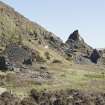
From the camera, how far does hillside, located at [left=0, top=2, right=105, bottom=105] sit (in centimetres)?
4750

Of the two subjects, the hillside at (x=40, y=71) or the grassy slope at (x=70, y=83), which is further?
the grassy slope at (x=70, y=83)

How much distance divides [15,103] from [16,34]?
52815mm

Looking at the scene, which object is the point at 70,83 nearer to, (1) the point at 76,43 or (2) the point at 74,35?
(1) the point at 76,43

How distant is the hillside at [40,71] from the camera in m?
47.5

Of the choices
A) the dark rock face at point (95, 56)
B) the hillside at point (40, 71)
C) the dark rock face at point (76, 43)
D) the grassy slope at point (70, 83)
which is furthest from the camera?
the dark rock face at point (76, 43)

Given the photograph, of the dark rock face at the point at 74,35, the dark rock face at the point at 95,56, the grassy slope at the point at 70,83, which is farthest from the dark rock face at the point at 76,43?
the grassy slope at the point at 70,83

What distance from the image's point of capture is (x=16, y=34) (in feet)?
314

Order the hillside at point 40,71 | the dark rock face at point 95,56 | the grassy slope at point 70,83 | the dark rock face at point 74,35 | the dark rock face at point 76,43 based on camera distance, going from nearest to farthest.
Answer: the hillside at point 40,71 → the grassy slope at point 70,83 → the dark rock face at point 95,56 → the dark rock face at point 76,43 → the dark rock face at point 74,35

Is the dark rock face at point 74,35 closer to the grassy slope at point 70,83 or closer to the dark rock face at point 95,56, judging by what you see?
the dark rock face at point 95,56

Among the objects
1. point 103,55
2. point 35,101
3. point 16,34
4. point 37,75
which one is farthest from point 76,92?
point 103,55

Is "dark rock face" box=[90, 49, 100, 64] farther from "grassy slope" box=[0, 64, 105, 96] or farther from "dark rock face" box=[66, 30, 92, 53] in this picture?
"grassy slope" box=[0, 64, 105, 96]

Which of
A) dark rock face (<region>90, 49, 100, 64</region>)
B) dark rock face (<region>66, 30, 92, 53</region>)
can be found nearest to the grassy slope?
dark rock face (<region>90, 49, 100, 64</region>)

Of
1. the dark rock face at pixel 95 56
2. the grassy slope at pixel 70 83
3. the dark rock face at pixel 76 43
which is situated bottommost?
the grassy slope at pixel 70 83

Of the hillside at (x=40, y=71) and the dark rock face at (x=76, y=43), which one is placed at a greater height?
the dark rock face at (x=76, y=43)
